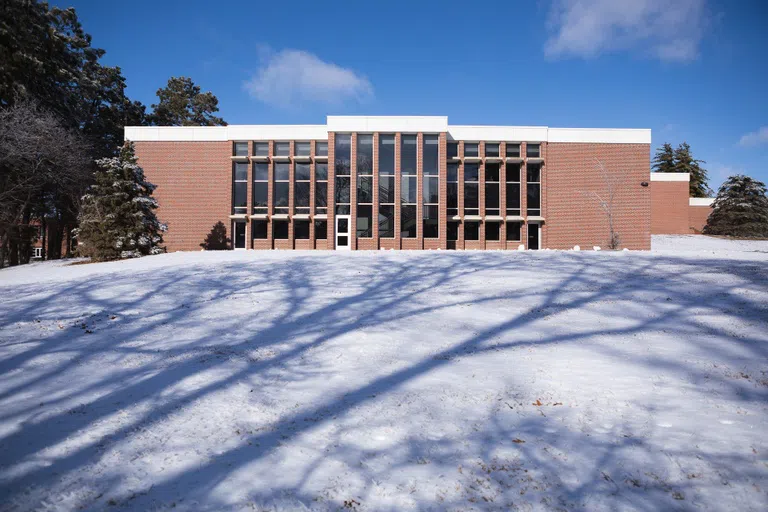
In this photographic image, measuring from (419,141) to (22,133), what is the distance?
2147 cm

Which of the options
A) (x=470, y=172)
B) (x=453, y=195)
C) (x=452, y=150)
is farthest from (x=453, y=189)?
(x=452, y=150)

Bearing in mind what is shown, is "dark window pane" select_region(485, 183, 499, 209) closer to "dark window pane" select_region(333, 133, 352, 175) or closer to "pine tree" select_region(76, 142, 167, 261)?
"dark window pane" select_region(333, 133, 352, 175)

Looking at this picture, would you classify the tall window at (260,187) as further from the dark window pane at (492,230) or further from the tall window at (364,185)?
the dark window pane at (492,230)

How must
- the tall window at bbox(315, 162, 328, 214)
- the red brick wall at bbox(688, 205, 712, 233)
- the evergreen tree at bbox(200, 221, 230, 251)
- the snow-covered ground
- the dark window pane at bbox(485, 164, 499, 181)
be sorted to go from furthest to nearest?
the red brick wall at bbox(688, 205, 712, 233)
the dark window pane at bbox(485, 164, 499, 181)
the tall window at bbox(315, 162, 328, 214)
the evergreen tree at bbox(200, 221, 230, 251)
the snow-covered ground

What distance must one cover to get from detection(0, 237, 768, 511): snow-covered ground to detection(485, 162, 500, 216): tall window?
20.6 metres

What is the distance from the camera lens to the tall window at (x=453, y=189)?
29.0 meters

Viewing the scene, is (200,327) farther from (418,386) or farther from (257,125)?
(257,125)

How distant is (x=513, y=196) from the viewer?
96.8ft

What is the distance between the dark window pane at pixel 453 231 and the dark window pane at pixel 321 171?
30.9ft

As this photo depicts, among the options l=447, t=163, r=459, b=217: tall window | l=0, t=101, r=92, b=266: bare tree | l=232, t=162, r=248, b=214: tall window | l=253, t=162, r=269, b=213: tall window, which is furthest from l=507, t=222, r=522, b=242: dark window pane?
l=0, t=101, r=92, b=266: bare tree

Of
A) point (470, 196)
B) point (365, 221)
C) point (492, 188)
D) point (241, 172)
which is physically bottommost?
point (365, 221)

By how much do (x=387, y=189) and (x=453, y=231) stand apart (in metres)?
5.59

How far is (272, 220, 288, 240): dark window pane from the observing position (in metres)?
29.1

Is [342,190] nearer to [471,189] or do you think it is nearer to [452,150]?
[452,150]
